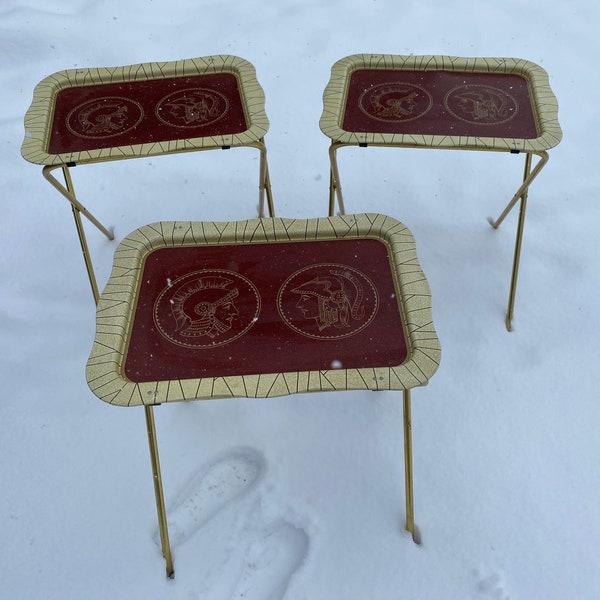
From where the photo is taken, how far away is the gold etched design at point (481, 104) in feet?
7.39

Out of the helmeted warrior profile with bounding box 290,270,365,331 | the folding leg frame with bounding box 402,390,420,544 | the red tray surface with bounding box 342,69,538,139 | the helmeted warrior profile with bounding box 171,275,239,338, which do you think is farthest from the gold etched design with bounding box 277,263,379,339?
the red tray surface with bounding box 342,69,538,139

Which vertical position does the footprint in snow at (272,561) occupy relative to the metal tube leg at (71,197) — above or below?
below

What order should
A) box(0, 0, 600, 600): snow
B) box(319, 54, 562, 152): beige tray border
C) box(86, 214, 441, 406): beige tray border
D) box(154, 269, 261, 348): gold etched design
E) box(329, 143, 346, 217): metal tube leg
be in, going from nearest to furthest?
1. box(86, 214, 441, 406): beige tray border
2. box(154, 269, 261, 348): gold etched design
3. box(0, 0, 600, 600): snow
4. box(319, 54, 562, 152): beige tray border
5. box(329, 143, 346, 217): metal tube leg

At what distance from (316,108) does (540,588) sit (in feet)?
7.04

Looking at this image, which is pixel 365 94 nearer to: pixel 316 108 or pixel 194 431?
pixel 316 108

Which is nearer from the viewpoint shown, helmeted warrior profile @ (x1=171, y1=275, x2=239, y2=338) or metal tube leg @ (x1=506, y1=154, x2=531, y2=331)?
helmeted warrior profile @ (x1=171, y1=275, x2=239, y2=338)

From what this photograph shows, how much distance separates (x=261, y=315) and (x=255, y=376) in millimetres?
→ 205

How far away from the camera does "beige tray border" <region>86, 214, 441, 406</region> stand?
1.67 m

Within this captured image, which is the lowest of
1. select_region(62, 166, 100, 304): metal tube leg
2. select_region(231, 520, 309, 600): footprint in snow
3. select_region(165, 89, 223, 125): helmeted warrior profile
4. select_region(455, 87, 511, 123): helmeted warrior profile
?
select_region(231, 520, 309, 600): footprint in snow

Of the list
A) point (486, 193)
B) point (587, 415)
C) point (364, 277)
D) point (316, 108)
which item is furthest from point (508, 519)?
point (316, 108)

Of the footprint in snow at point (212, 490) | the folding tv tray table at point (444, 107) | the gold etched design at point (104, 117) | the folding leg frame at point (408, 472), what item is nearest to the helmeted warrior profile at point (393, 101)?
the folding tv tray table at point (444, 107)

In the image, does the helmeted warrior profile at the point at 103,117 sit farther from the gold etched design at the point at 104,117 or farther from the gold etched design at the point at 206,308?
the gold etched design at the point at 206,308

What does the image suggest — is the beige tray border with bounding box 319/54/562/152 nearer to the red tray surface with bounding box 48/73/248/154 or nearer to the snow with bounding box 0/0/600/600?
the red tray surface with bounding box 48/73/248/154

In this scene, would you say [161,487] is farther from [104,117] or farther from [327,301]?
[104,117]
